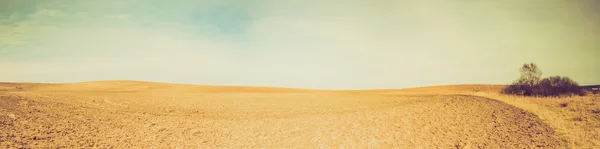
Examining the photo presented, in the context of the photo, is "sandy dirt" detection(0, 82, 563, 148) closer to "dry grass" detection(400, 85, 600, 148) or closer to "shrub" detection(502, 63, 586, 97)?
"dry grass" detection(400, 85, 600, 148)

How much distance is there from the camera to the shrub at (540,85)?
36.8m

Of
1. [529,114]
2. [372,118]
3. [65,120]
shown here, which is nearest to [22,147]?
[65,120]

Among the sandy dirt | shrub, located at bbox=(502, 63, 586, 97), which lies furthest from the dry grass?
shrub, located at bbox=(502, 63, 586, 97)

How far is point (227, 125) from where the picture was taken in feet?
50.7

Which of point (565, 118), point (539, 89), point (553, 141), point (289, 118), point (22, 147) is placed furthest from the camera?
point (539, 89)

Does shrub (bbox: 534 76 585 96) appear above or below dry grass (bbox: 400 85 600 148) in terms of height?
above

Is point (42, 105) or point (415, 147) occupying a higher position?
point (42, 105)

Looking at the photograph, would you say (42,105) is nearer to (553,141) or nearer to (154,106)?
(154,106)

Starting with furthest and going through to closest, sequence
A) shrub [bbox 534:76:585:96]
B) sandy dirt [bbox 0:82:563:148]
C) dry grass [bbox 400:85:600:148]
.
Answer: shrub [bbox 534:76:585:96] → sandy dirt [bbox 0:82:563:148] → dry grass [bbox 400:85:600:148]

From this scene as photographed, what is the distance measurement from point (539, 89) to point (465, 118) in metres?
28.5

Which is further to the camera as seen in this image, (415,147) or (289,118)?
(289,118)

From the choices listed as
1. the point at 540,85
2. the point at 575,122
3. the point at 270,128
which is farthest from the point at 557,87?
the point at 270,128

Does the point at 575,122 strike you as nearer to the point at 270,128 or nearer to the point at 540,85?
the point at 270,128

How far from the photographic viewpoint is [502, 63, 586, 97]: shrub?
3681 cm
